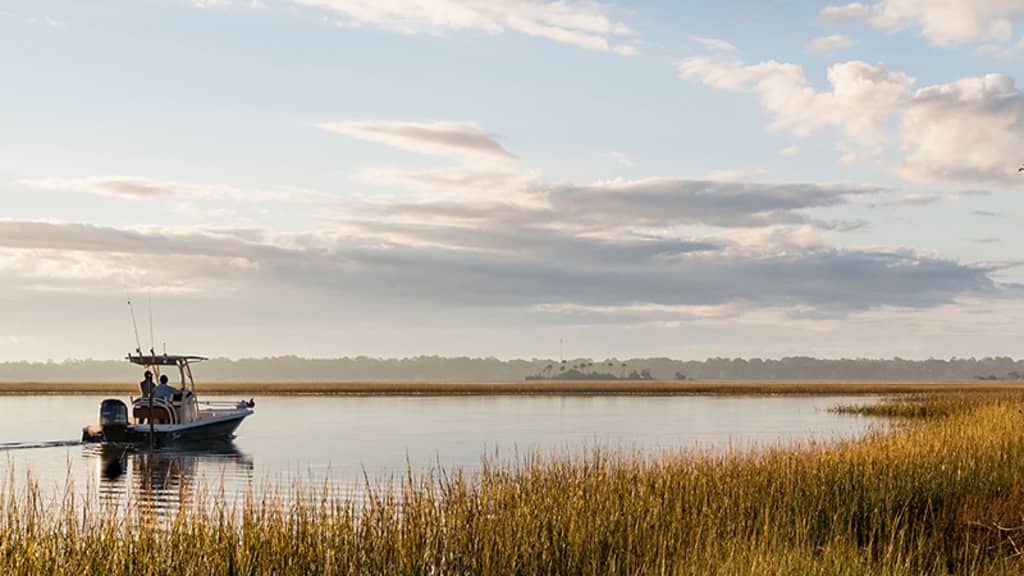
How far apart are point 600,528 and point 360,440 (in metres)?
34.4

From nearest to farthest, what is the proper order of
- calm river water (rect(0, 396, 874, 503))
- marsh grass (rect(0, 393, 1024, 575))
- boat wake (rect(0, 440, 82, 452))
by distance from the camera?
1. marsh grass (rect(0, 393, 1024, 575))
2. calm river water (rect(0, 396, 874, 503))
3. boat wake (rect(0, 440, 82, 452))

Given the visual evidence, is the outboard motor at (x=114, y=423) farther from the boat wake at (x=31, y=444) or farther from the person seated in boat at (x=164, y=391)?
the boat wake at (x=31, y=444)

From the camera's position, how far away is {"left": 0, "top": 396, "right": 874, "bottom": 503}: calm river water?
31.7 m

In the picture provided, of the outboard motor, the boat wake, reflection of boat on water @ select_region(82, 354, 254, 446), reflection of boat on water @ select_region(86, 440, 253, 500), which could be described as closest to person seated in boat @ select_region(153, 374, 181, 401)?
reflection of boat on water @ select_region(82, 354, 254, 446)

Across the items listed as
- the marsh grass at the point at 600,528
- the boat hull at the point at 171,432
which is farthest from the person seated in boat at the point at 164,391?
the marsh grass at the point at 600,528

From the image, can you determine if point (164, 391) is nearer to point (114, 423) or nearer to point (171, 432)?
point (171, 432)

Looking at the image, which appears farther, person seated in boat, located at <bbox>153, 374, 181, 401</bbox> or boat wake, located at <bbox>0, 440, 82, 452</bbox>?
Result: boat wake, located at <bbox>0, 440, 82, 452</bbox>

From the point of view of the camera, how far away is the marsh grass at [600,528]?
40.7ft

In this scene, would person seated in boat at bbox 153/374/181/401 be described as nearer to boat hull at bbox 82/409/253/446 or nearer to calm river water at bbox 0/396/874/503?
boat hull at bbox 82/409/253/446

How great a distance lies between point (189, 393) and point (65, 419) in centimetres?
2745

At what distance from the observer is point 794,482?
19047 millimetres

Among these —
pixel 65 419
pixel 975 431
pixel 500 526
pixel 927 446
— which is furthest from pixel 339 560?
pixel 65 419

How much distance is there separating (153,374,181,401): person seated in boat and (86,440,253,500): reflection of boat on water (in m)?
2.10

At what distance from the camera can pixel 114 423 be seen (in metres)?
38.6
